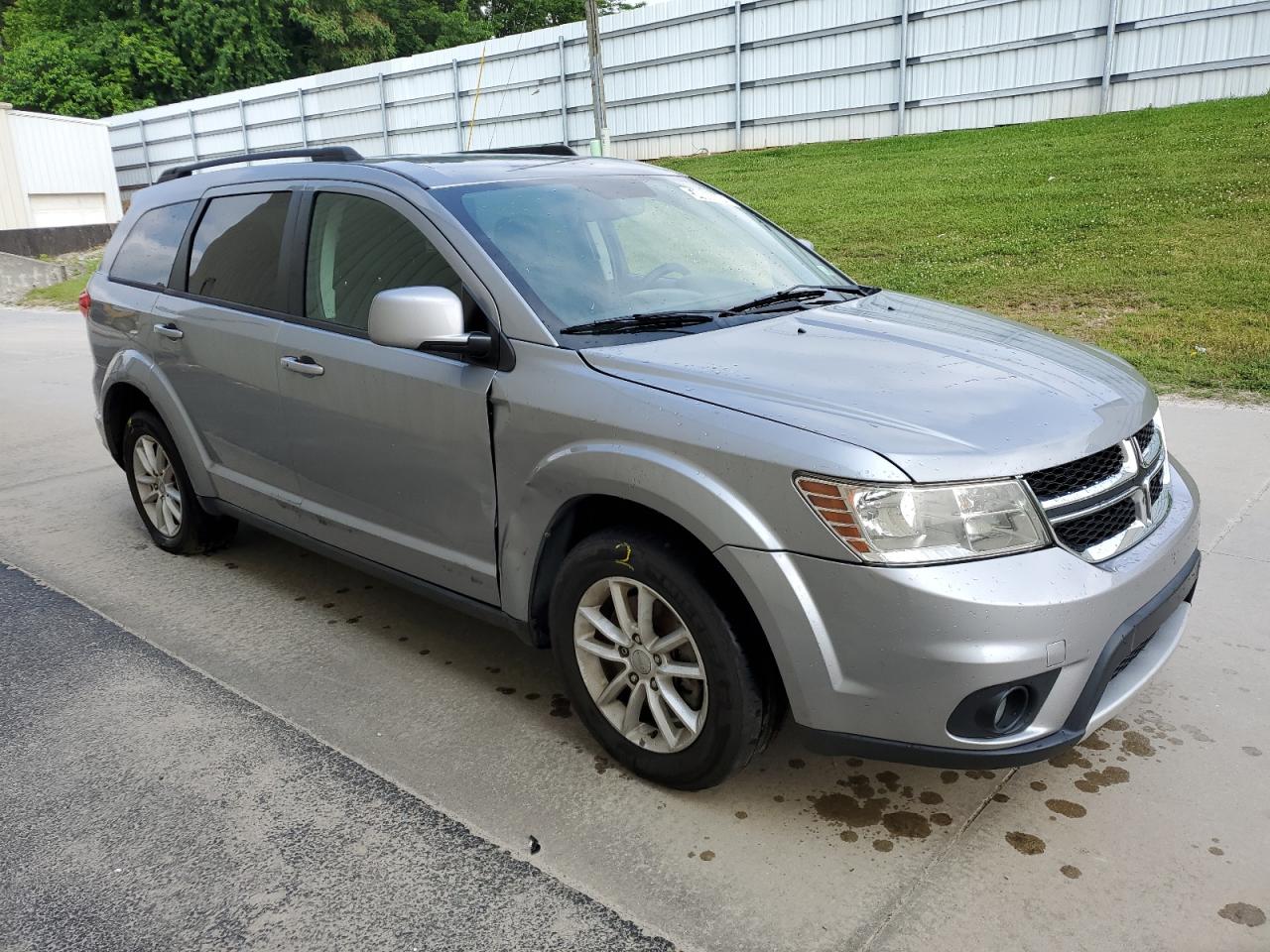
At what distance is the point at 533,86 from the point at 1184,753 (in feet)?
72.0

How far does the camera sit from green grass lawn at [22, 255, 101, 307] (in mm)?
18502

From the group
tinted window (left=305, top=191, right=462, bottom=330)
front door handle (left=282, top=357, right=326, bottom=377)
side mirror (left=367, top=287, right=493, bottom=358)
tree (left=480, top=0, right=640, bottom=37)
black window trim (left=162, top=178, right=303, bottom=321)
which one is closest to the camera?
side mirror (left=367, top=287, right=493, bottom=358)

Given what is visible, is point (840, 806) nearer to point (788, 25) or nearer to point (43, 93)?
point (788, 25)

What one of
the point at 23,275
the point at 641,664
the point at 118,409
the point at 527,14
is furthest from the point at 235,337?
the point at 527,14

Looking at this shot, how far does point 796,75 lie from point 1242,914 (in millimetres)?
18191

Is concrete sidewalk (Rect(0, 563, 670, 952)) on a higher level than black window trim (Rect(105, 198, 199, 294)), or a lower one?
lower

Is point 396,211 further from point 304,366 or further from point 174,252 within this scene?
point 174,252

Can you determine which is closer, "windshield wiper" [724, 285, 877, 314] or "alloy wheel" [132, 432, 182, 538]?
"windshield wiper" [724, 285, 877, 314]

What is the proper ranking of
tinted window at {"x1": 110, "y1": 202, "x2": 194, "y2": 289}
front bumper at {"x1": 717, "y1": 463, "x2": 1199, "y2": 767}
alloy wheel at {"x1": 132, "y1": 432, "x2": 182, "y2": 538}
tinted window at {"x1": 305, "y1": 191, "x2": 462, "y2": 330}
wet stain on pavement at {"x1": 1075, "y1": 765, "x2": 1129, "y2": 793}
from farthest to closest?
alloy wheel at {"x1": 132, "y1": 432, "x2": 182, "y2": 538}
tinted window at {"x1": 110, "y1": 202, "x2": 194, "y2": 289}
tinted window at {"x1": 305, "y1": 191, "x2": 462, "y2": 330}
wet stain on pavement at {"x1": 1075, "y1": 765, "x2": 1129, "y2": 793}
front bumper at {"x1": 717, "y1": 463, "x2": 1199, "y2": 767}

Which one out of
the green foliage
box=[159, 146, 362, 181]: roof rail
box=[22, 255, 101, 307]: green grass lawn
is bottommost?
box=[22, 255, 101, 307]: green grass lawn

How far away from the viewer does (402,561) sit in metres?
3.64

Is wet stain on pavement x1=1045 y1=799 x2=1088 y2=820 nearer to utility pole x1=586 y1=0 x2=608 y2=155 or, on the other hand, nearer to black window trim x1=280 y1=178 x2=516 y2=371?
black window trim x1=280 y1=178 x2=516 y2=371

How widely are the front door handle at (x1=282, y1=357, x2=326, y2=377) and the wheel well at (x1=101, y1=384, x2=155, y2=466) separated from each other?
1.40 m

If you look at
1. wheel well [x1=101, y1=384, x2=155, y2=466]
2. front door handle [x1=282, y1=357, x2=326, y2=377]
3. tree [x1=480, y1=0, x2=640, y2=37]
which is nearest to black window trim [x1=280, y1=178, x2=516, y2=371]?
front door handle [x1=282, y1=357, x2=326, y2=377]
